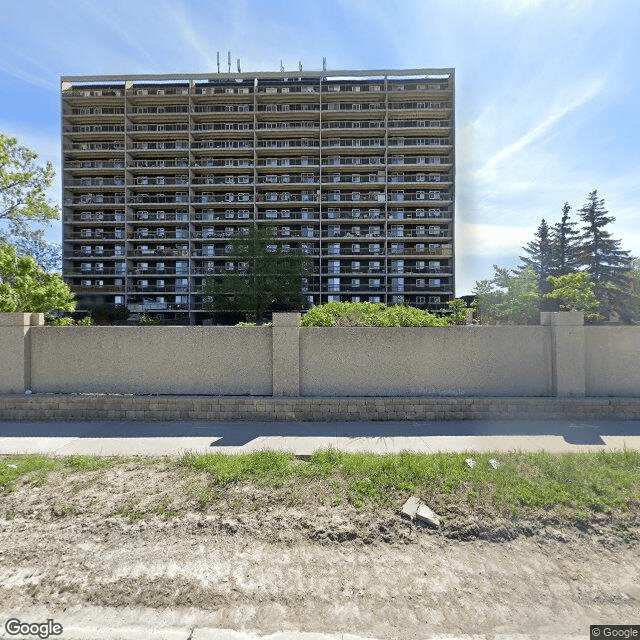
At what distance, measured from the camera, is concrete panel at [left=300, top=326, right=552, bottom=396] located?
771 cm

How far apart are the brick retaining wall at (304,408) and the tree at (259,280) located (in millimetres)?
33237

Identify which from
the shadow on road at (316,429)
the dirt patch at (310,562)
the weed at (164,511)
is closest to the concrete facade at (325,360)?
the shadow on road at (316,429)

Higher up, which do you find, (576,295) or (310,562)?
(576,295)

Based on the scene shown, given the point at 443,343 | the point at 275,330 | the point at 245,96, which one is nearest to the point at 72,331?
the point at 275,330

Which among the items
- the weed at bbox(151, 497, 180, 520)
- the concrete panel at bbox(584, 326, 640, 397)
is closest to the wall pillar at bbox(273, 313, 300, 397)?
the weed at bbox(151, 497, 180, 520)

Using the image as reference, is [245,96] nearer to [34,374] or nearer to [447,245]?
[447,245]

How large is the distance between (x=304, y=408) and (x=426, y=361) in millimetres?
2804

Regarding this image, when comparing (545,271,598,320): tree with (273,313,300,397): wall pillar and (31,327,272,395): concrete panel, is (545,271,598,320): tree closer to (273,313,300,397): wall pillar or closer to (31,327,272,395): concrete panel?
(273,313,300,397): wall pillar

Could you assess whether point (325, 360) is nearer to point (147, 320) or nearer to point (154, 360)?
point (154, 360)

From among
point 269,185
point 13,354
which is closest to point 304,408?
point 13,354

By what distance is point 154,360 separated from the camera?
7.86 meters

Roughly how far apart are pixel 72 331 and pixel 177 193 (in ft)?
146

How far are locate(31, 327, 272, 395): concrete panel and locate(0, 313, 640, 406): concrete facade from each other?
0.02 metres

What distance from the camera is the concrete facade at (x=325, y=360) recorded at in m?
7.67
